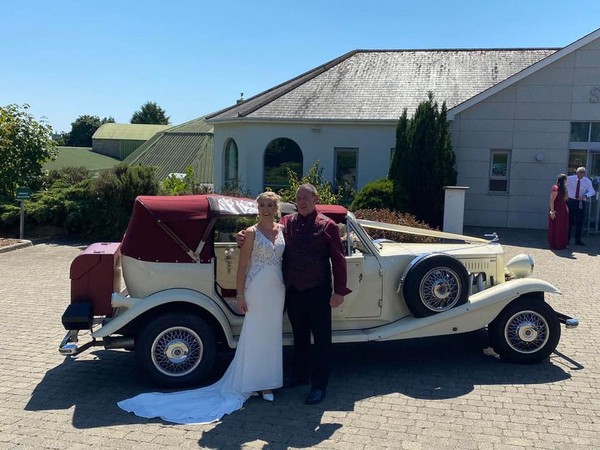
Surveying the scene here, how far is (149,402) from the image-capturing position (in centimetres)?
498

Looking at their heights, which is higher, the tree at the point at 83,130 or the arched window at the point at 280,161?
the tree at the point at 83,130

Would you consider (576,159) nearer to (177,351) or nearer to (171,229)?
(171,229)

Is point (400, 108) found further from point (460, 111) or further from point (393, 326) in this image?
point (393, 326)

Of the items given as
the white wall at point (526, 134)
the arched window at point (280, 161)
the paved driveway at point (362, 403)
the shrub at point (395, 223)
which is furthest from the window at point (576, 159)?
the paved driveway at point (362, 403)

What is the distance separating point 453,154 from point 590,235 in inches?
166

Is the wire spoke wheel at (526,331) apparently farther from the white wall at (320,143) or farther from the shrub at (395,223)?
the white wall at (320,143)

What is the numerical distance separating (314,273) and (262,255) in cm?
46

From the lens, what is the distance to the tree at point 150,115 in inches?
4124

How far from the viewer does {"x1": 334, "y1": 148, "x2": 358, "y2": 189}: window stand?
18688mm

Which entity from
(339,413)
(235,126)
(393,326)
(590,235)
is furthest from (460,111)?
(339,413)

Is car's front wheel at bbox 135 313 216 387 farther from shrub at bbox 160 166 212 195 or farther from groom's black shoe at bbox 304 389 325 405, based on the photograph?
shrub at bbox 160 166 212 195

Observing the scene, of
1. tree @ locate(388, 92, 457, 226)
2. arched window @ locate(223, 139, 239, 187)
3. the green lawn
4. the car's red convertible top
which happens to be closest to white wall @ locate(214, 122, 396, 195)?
arched window @ locate(223, 139, 239, 187)

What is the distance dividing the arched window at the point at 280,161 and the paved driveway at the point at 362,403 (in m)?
12.3

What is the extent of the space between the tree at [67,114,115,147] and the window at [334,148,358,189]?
3438 inches
